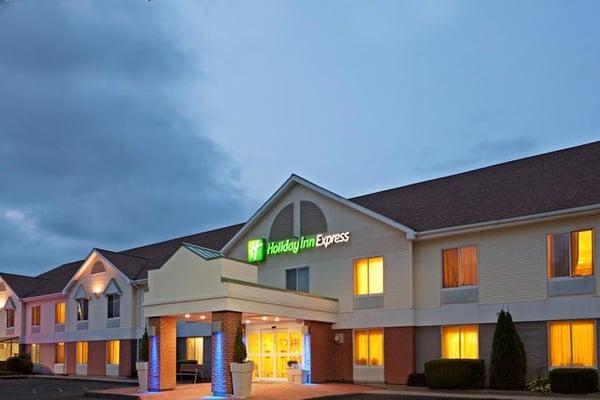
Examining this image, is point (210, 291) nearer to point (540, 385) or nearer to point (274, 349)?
point (274, 349)

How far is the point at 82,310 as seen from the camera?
139 ft

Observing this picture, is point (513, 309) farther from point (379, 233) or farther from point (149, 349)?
point (149, 349)

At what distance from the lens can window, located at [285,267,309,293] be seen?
97.8ft

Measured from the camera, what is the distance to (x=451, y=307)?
82.5 feet

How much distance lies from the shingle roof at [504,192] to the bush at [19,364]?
24605mm

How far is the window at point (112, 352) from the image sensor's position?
3944 centimetres

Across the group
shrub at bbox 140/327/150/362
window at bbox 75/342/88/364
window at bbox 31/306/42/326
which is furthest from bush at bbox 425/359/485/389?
window at bbox 31/306/42/326

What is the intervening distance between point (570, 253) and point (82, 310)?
2928 cm

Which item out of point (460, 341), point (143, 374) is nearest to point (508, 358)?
point (460, 341)

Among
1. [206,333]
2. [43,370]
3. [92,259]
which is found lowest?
[43,370]

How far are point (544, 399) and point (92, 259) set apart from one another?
29011 mm

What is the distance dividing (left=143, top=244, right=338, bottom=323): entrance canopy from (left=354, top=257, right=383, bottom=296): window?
7.65ft

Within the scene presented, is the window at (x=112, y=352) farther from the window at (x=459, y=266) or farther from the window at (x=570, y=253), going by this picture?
the window at (x=570, y=253)

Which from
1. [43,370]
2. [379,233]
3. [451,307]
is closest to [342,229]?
[379,233]
